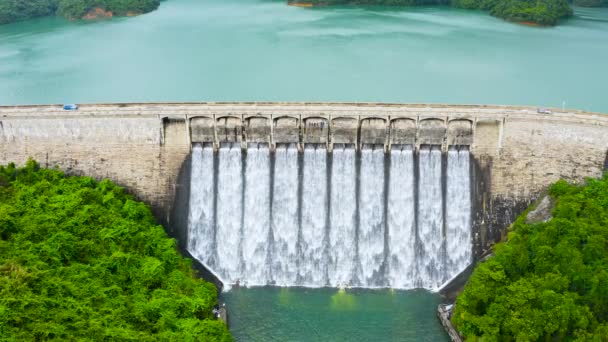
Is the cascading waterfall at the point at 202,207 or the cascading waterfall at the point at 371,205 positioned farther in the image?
the cascading waterfall at the point at 202,207

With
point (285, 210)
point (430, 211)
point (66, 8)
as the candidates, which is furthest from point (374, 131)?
point (66, 8)

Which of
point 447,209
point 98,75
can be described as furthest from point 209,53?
point 447,209

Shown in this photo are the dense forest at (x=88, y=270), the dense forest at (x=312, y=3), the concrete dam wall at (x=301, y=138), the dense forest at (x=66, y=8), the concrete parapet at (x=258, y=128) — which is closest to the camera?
the dense forest at (x=88, y=270)

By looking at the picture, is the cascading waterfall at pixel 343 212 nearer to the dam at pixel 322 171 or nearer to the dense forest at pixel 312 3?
the dam at pixel 322 171

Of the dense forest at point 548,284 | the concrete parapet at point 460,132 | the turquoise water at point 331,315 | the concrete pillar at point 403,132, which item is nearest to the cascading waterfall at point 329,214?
the concrete pillar at point 403,132

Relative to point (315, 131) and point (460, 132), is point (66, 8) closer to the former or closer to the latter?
point (315, 131)

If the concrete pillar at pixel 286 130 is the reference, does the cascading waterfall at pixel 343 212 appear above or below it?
below

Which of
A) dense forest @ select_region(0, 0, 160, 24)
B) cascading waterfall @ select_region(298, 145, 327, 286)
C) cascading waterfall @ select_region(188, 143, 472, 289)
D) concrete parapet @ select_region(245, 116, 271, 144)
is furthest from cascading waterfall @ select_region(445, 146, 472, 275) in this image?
dense forest @ select_region(0, 0, 160, 24)

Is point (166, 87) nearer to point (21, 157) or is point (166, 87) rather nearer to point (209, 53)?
point (209, 53)
